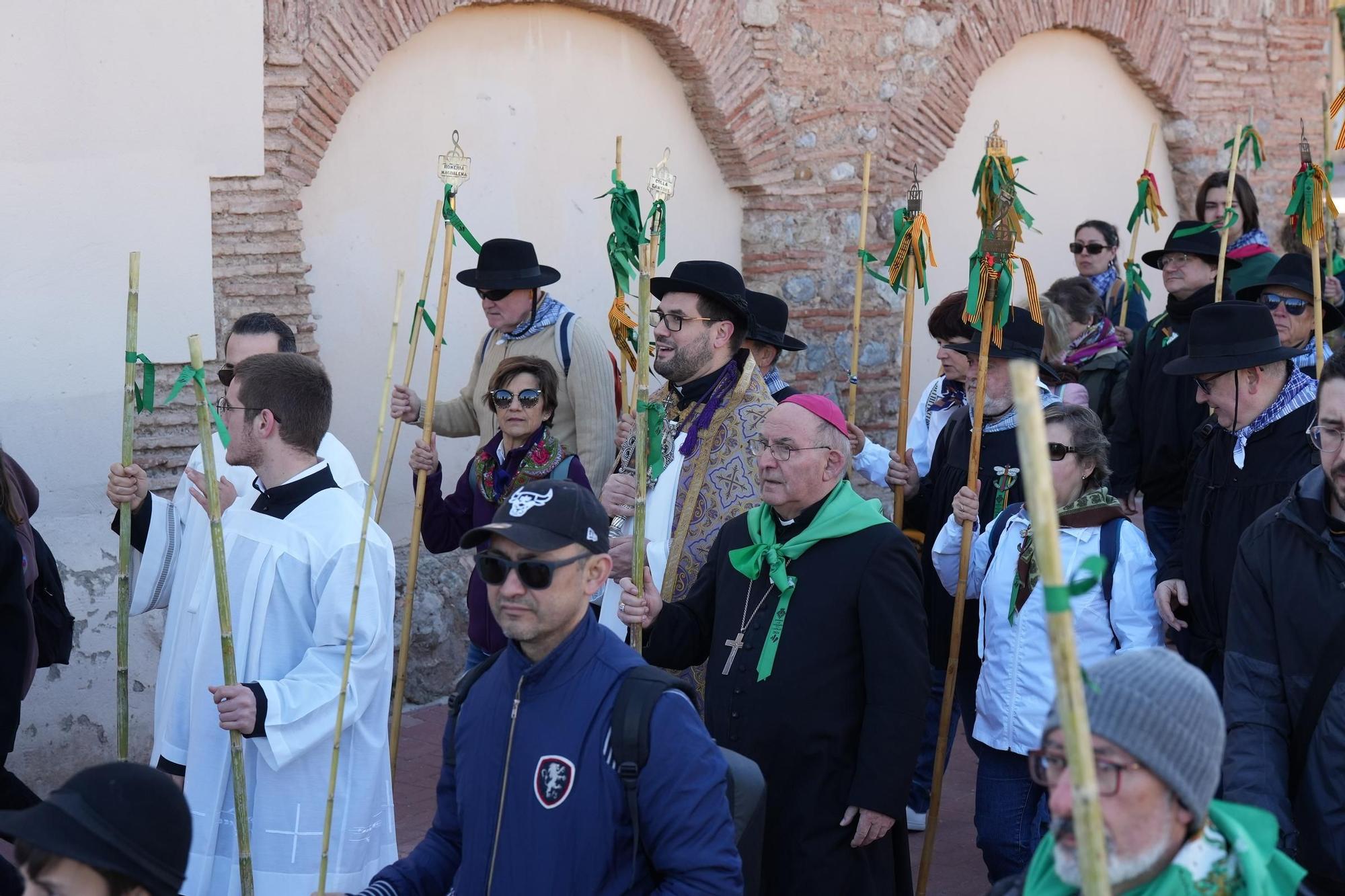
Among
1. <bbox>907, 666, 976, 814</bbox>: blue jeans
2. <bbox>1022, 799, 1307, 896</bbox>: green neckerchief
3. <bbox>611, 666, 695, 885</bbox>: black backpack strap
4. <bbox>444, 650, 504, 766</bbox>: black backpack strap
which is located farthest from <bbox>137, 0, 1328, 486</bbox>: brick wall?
<bbox>1022, 799, 1307, 896</bbox>: green neckerchief

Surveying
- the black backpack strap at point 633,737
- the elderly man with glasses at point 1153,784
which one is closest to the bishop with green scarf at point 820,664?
the black backpack strap at point 633,737

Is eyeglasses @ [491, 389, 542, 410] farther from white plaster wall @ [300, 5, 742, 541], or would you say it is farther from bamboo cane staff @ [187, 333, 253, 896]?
white plaster wall @ [300, 5, 742, 541]

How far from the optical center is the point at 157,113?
6.64 meters

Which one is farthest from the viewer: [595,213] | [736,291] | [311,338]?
[595,213]

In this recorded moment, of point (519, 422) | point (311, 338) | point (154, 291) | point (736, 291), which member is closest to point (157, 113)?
point (154, 291)

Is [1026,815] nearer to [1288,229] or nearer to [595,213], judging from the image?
[1288,229]

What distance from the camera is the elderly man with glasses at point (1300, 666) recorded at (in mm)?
3424

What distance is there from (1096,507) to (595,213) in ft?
15.0

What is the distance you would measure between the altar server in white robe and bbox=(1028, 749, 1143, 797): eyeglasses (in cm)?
247

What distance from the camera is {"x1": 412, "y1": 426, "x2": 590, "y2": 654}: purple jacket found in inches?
215

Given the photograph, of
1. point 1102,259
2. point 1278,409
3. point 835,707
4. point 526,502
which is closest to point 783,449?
point 835,707

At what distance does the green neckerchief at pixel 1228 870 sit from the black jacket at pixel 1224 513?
94.9 inches

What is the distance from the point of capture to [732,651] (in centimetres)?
415

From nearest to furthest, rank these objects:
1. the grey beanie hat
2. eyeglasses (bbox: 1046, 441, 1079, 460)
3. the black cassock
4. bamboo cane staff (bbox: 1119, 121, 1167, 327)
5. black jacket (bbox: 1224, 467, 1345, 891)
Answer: the grey beanie hat → black jacket (bbox: 1224, 467, 1345, 891) → the black cassock → eyeglasses (bbox: 1046, 441, 1079, 460) → bamboo cane staff (bbox: 1119, 121, 1167, 327)
